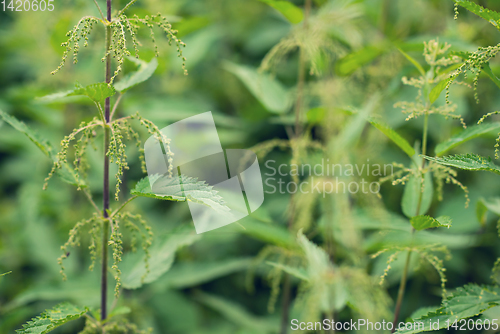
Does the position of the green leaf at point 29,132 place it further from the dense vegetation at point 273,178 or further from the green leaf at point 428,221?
the green leaf at point 428,221

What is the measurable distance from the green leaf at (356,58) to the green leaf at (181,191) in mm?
1055

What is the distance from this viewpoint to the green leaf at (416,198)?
1.20 meters

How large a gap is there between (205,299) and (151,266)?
0.90 metres

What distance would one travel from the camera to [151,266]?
1.26 meters

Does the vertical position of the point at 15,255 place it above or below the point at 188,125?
below

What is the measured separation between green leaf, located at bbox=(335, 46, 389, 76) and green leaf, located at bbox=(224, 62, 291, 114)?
30 cm

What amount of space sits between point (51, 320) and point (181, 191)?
0.52 meters

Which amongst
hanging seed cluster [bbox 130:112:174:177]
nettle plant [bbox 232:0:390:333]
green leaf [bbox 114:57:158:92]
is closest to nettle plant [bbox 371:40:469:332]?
nettle plant [bbox 232:0:390:333]

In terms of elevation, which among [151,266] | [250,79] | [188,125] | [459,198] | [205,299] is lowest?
[205,299]

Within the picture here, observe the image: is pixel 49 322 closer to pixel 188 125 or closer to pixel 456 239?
pixel 188 125

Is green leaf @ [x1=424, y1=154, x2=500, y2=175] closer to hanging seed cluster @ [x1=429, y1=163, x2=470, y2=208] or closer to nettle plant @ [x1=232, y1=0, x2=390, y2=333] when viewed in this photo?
hanging seed cluster @ [x1=429, y1=163, x2=470, y2=208]

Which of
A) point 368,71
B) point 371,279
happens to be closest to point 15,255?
point 371,279

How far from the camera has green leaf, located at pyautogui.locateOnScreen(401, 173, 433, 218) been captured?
3.92 feet

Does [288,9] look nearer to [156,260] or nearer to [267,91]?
[267,91]
